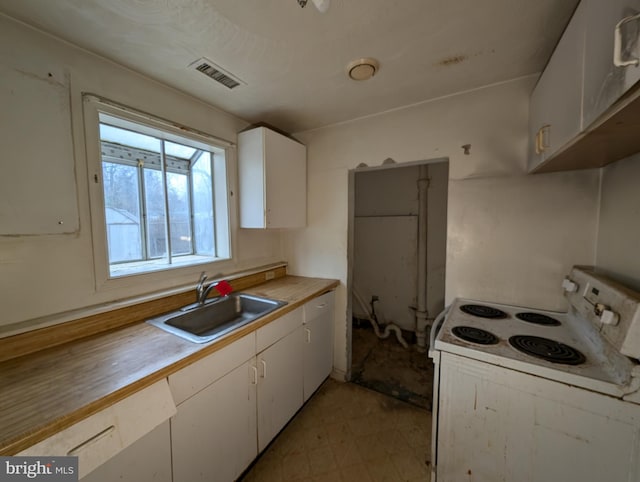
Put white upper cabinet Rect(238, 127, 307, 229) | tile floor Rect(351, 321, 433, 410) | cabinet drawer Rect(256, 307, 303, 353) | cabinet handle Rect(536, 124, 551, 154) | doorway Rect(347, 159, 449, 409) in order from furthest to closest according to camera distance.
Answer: doorway Rect(347, 159, 449, 409) < tile floor Rect(351, 321, 433, 410) < white upper cabinet Rect(238, 127, 307, 229) < cabinet drawer Rect(256, 307, 303, 353) < cabinet handle Rect(536, 124, 551, 154)

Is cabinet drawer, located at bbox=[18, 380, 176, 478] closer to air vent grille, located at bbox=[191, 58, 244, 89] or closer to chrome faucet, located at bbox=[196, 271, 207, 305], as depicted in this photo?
chrome faucet, located at bbox=[196, 271, 207, 305]

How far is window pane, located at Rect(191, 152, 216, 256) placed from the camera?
191cm

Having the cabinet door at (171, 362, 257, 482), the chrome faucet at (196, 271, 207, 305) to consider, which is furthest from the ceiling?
the cabinet door at (171, 362, 257, 482)

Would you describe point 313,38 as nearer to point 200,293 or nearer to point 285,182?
point 285,182

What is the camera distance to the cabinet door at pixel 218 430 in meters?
1.00

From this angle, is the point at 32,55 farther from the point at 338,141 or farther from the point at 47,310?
the point at 338,141

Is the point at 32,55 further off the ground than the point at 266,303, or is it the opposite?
the point at 32,55

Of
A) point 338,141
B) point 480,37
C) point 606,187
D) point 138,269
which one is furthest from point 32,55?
point 606,187

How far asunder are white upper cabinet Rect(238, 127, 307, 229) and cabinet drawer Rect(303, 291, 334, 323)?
0.68 m

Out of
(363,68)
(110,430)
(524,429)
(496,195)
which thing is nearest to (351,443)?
(524,429)

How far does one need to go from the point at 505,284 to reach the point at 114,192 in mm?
2568

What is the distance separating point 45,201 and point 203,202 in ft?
3.04

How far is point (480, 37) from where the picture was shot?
113cm

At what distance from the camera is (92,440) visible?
2.31 feet
